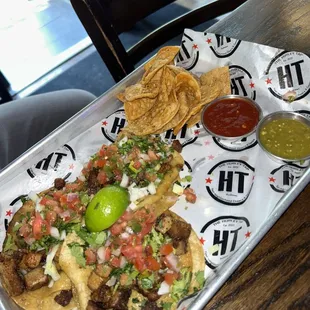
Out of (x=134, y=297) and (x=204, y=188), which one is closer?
(x=134, y=297)

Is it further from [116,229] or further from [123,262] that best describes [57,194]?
[123,262]

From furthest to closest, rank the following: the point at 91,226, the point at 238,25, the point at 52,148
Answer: the point at 238,25, the point at 52,148, the point at 91,226

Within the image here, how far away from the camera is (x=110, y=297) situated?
7.49ft

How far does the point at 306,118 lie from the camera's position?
9.02 ft

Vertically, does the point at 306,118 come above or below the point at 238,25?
below

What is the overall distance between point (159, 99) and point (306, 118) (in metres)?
1.00

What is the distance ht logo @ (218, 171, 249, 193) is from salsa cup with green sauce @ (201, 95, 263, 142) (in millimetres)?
246

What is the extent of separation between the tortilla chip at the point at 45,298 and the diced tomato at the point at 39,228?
0.83 ft

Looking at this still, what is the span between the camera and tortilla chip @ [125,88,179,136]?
2.93 meters

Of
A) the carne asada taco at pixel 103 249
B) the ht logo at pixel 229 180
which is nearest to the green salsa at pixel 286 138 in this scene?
the ht logo at pixel 229 180

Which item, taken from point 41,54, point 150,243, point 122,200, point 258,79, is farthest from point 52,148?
point 41,54

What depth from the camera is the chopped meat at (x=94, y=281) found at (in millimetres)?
2318

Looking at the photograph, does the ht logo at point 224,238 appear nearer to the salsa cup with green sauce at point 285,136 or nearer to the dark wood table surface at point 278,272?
the dark wood table surface at point 278,272

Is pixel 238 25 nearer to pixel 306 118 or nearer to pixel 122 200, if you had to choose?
pixel 306 118
